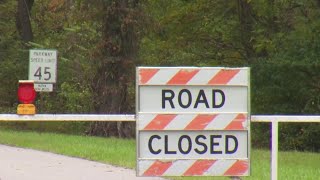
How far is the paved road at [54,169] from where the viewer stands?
1225 centimetres

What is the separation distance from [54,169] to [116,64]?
1309 cm

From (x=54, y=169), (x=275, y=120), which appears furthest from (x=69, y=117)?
(x=54, y=169)

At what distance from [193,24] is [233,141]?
22.4 metres

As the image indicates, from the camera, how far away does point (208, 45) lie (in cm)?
3023

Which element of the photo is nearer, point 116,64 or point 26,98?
point 26,98

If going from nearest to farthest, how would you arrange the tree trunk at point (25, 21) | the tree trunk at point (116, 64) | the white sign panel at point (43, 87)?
the white sign panel at point (43, 87)
the tree trunk at point (116, 64)
the tree trunk at point (25, 21)

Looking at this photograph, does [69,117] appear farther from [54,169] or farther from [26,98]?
Answer: [54,169]

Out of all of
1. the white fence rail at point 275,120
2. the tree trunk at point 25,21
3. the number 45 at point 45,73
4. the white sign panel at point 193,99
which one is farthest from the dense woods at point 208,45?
the white sign panel at point 193,99

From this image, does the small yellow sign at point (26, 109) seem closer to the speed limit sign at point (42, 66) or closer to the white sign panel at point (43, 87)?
the white sign panel at point (43, 87)

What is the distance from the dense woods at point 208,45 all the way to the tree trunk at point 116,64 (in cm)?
3

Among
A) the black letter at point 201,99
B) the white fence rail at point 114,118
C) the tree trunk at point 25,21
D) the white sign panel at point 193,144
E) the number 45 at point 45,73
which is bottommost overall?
the white sign panel at point 193,144

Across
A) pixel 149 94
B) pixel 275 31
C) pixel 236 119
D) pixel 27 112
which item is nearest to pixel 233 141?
pixel 236 119

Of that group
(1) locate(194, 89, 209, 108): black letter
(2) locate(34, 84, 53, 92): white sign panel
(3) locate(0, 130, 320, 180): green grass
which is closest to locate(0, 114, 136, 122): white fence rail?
(1) locate(194, 89, 209, 108): black letter

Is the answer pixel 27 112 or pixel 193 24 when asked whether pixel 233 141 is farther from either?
pixel 193 24
